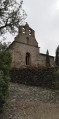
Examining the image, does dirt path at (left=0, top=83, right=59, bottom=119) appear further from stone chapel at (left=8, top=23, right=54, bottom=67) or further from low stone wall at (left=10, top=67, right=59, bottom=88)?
stone chapel at (left=8, top=23, right=54, bottom=67)

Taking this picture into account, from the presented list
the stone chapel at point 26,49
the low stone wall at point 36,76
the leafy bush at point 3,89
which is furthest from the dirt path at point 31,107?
the stone chapel at point 26,49

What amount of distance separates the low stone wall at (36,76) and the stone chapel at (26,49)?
7253 mm

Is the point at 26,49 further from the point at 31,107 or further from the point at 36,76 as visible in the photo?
the point at 31,107

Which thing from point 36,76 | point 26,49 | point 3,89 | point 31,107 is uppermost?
point 26,49

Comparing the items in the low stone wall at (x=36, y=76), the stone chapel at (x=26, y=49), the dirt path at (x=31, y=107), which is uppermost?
the stone chapel at (x=26, y=49)

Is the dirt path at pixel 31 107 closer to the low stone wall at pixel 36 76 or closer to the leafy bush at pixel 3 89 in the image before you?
the leafy bush at pixel 3 89

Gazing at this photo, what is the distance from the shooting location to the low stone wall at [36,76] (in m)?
12.9

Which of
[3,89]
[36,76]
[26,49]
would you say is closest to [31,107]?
[3,89]

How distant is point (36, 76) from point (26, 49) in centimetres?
1090

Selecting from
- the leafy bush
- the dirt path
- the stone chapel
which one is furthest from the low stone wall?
the stone chapel

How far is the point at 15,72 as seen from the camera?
15.7 meters

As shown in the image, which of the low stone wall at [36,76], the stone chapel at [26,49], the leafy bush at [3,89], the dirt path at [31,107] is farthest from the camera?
the stone chapel at [26,49]

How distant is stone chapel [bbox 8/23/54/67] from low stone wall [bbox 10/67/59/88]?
725cm

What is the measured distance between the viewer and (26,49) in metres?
24.2
